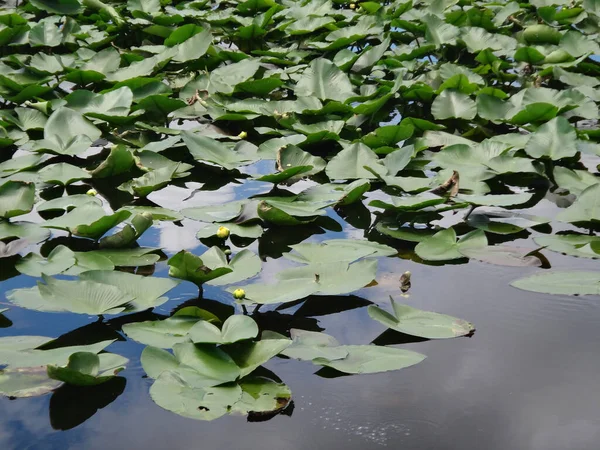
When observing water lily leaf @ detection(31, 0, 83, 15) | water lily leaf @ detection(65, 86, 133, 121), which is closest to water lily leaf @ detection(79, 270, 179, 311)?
water lily leaf @ detection(65, 86, 133, 121)

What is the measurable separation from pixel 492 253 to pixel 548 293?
0.47 ft

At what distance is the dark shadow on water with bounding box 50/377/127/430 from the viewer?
2.84 feet

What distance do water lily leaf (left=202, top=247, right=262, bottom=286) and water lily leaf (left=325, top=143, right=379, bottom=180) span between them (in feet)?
1.29

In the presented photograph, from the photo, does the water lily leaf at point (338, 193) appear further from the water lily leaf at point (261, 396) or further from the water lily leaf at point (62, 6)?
the water lily leaf at point (62, 6)

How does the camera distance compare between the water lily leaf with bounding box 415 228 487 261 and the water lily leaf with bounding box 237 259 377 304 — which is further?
the water lily leaf with bounding box 415 228 487 261

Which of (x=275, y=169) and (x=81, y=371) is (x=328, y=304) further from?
(x=275, y=169)

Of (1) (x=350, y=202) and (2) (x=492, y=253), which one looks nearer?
(2) (x=492, y=253)

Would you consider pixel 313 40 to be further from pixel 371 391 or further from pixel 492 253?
pixel 371 391

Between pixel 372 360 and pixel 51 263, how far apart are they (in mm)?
530

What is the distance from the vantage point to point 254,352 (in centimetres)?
95

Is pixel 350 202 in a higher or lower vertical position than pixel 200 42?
lower

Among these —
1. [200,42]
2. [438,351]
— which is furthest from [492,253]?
[200,42]

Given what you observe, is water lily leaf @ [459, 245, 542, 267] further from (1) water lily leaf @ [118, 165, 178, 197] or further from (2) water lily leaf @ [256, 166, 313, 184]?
(1) water lily leaf @ [118, 165, 178, 197]

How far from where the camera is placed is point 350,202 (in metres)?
1.44
